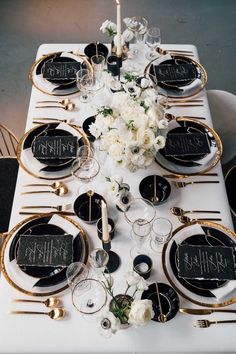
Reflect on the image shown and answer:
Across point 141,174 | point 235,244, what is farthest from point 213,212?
point 141,174

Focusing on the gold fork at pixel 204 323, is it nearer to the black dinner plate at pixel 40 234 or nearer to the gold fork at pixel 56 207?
the black dinner plate at pixel 40 234

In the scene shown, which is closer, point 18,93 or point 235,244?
point 235,244

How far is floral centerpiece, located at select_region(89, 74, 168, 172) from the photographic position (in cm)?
160

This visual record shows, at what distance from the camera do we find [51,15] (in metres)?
4.38

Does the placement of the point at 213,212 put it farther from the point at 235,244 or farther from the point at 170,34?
the point at 170,34

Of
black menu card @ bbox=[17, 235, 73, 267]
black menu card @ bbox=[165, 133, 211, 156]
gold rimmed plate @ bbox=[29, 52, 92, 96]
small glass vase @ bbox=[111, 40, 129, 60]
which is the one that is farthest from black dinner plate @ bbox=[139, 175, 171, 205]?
small glass vase @ bbox=[111, 40, 129, 60]

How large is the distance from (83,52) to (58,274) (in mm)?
1465

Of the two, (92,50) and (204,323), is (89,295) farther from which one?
(92,50)

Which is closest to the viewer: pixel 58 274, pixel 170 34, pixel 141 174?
pixel 58 274

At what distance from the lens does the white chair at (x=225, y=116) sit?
2543mm

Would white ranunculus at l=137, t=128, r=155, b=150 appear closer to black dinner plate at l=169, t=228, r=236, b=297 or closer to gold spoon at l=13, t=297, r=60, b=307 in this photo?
black dinner plate at l=169, t=228, r=236, b=297

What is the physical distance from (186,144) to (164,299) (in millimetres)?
821

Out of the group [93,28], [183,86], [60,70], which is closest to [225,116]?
[183,86]

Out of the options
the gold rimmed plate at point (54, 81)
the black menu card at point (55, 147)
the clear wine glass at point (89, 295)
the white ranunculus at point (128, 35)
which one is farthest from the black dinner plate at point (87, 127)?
the clear wine glass at point (89, 295)
